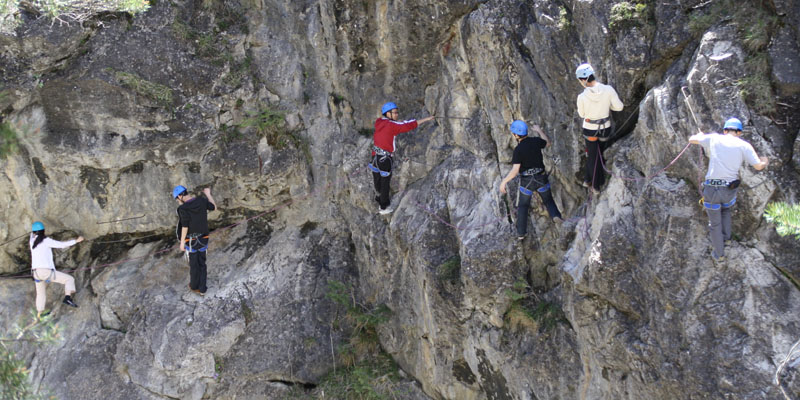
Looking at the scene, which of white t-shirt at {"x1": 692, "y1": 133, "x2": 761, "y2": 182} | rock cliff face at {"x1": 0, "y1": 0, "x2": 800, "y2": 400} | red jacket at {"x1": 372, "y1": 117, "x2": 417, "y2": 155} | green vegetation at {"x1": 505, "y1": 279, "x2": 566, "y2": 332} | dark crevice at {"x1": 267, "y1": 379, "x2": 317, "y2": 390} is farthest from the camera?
dark crevice at {"x1": 267, "y1": 379, "x2": 317, "y2": 390}

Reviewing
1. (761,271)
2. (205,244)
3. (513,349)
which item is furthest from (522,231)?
(205,244)

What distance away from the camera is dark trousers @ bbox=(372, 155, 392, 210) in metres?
10.3

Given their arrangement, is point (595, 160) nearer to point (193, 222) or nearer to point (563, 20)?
point (563, 20)

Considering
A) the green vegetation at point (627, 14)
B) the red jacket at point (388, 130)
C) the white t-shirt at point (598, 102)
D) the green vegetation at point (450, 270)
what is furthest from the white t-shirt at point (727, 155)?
the red jacket at point (388, 130)

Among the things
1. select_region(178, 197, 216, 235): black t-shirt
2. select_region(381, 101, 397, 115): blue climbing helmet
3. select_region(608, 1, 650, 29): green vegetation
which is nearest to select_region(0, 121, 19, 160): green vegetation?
select_region(178, 197, 216, 235): black t-shirt

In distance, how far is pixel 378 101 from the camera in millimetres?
11125

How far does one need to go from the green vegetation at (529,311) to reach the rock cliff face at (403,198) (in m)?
0.03

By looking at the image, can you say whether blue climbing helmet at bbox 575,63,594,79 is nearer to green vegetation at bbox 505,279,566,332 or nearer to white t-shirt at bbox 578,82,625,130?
white t-shirt at bbox 578,82,625,130

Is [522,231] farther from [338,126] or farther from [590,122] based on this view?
[338,126]

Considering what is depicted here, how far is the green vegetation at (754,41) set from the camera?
675 centimetres

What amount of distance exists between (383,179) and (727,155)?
16.3 ft

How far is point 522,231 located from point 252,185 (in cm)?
476

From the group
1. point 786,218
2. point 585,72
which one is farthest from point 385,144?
point 786,218

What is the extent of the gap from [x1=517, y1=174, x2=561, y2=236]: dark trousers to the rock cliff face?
0.97 feet
